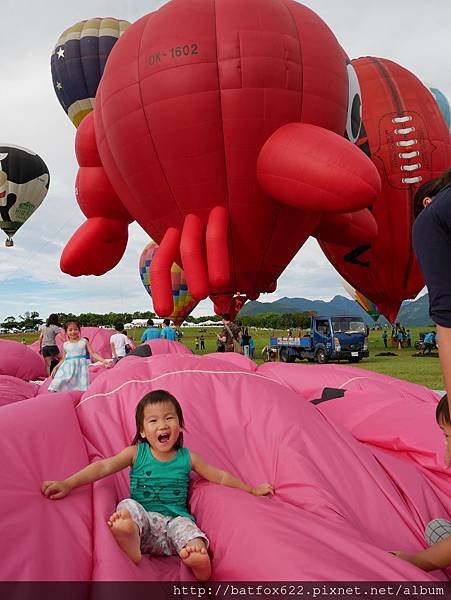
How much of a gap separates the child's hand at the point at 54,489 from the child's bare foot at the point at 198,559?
17.0 inches

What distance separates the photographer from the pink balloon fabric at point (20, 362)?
619cm

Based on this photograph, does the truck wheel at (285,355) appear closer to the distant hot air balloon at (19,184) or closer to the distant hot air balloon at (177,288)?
the distant hot air balloon at (177,288)

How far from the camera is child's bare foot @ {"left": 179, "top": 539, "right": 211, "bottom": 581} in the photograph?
1.49 meters

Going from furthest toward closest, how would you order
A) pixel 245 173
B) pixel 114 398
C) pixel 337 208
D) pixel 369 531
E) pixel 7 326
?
pixel 7 326
pixel 245 173
pixel 337 208
pixel 114 398
pixel 369 531

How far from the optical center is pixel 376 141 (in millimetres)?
9539

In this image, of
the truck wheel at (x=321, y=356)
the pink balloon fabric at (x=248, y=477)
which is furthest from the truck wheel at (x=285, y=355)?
the pink balloon fabric at (x=248, y=477)

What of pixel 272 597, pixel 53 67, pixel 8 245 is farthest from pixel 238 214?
pixel 8 245

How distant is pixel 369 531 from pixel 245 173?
542cm

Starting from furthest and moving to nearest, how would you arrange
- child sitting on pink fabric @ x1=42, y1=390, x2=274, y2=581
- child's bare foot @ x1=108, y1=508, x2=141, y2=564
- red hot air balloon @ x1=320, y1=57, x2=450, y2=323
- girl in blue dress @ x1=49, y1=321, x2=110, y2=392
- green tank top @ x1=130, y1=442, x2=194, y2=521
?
red hot air balloon @ x1=320, y1=57, x2=450, y2=323 < girl in blue dress @ x1=49, y1=321, x2=110, y2=392 < green tank top @ x1=130, y1=442, x2=194, y2=521 < child sitting on pink fabric @ x1=42, y1=390, x2=274, y2=581 < child's bare foot @ x1=108, y1=508, x2=141, y2=564

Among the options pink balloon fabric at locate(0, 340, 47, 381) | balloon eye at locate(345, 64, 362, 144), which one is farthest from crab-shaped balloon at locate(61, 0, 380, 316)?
pink balloon fabric at locate(0, 340, 47, 381)

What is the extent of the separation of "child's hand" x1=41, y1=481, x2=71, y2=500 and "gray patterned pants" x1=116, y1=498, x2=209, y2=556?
0.61ft

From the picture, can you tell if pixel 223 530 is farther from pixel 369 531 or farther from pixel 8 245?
pixel 8 245

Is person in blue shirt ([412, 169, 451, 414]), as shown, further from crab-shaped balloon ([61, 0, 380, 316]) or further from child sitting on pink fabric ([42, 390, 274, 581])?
crab-shaped balloon ([61, 0, 380, 316])

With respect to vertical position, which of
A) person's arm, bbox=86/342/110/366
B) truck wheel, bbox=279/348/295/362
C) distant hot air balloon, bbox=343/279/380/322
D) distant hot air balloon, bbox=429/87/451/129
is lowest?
truck wheel, bbox=279/348/295/362
